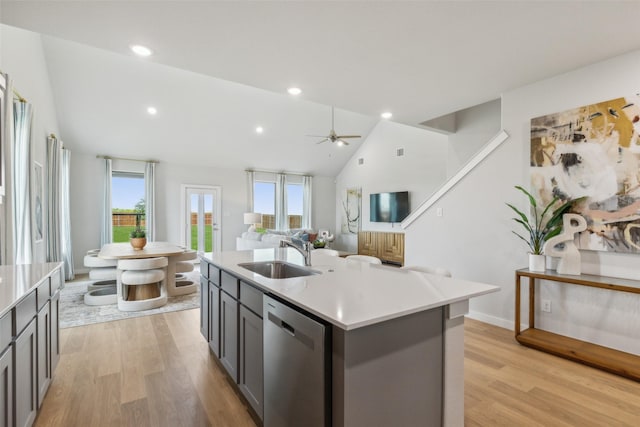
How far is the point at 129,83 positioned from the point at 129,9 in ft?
13.8

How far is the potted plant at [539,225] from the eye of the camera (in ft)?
9.30

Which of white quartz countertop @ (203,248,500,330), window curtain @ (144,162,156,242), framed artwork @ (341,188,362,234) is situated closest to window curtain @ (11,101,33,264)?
white quartz countertop @ (203,248,500,330)

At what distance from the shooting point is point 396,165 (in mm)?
7852

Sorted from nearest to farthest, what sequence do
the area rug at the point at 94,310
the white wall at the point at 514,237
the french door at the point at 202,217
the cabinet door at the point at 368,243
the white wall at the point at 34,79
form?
the white wall at the point at 514,237 < the white wall at the point at 34,79 < the area rug at the point at 94,310 < the french door at the point at 202,217 < the cabinet door at the point at 368,243

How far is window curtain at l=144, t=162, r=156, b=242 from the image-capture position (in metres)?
7.24

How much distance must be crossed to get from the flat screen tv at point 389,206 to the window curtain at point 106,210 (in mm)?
6273

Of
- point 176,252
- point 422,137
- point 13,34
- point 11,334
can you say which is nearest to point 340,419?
point 11,334

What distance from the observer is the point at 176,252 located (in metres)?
4.39

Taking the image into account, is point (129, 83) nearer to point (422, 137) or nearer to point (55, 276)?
point (55, 276)

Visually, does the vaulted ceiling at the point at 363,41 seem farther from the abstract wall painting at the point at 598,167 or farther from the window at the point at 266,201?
the window at the point at 266,201

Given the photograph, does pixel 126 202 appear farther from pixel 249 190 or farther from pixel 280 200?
pixel 280 200

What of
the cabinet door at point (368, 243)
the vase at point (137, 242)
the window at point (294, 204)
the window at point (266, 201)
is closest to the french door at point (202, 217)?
the window at point (266, 201)

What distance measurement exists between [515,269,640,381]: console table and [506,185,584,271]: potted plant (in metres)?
0.14

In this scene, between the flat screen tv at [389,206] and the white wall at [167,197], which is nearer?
the white wall at [167,197]
